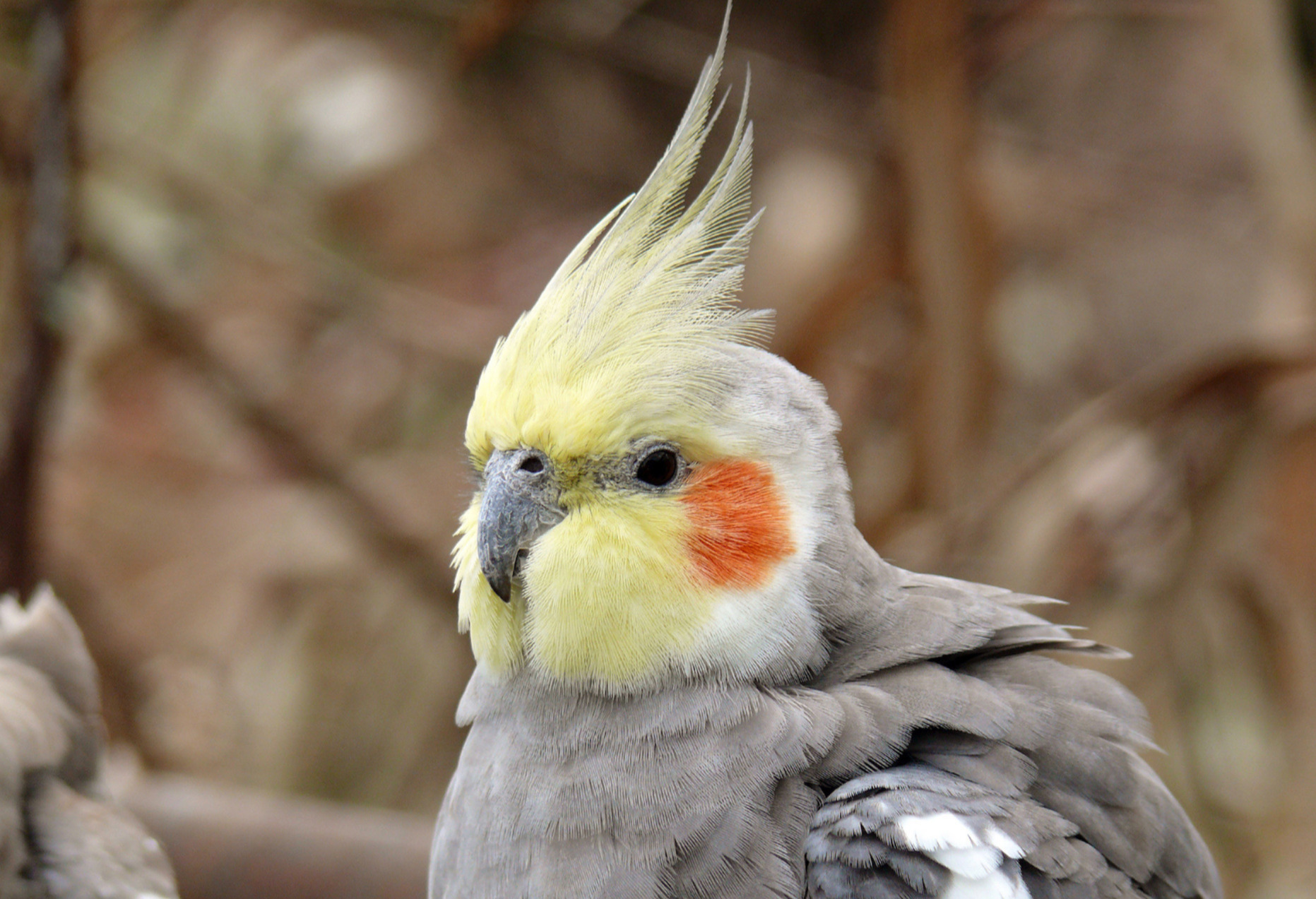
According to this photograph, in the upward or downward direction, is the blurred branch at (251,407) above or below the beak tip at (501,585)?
above

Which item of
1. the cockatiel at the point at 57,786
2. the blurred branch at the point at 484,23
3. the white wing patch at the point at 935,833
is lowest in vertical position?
the cockatiel at the point at 57,786

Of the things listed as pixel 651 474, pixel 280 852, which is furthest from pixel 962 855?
pixel 280 852

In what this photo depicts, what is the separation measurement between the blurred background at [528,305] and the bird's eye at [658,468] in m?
0.40

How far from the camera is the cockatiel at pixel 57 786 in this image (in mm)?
1769

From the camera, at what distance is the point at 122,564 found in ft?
15.9

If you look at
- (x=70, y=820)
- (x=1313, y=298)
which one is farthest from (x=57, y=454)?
(x=1313, y=298)

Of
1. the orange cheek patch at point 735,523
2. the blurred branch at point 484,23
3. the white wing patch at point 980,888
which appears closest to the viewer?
Result: the white wing patch at point 980,888

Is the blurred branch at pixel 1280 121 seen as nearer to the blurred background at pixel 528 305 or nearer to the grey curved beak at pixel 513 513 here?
the blurred background at pixel 528 305

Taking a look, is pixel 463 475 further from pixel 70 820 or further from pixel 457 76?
pixel 457 76

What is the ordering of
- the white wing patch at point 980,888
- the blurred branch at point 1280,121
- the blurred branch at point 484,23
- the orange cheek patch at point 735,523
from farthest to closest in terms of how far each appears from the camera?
the blurred branch at point 484,23 < the blurred branch at point 1280,121 < the orange cheek patch at point 735,523 < the white wing patch at point 980,888

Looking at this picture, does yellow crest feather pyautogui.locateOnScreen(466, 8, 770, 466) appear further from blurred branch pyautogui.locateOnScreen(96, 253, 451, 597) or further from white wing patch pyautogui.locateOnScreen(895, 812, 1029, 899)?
blurred branch pyautogui.locateOnScreen(96, 253, 451, 597)

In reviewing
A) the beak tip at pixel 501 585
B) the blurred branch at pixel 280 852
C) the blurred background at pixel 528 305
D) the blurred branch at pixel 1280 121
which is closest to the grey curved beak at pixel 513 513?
the beak tip at pixel 501 585

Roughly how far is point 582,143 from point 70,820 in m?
3.72

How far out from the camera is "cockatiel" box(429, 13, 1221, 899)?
4.70 feet
